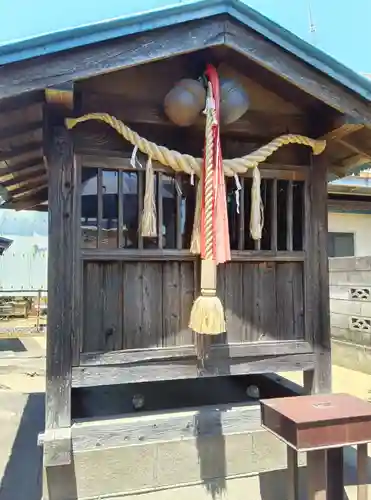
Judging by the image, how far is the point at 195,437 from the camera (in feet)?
10.4

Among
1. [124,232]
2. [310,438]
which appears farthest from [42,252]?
[310,438]

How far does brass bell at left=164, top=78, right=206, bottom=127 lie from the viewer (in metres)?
3.01

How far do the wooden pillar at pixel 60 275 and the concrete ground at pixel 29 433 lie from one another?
858 millimetres

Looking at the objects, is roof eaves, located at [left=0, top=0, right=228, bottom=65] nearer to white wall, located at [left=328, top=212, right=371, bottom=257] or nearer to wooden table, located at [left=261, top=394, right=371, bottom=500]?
wooden table, located at [left=261, top=394, right=371, bottom=500]

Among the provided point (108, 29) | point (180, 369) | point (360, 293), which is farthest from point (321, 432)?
point (360, 293)

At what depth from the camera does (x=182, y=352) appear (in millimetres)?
3219

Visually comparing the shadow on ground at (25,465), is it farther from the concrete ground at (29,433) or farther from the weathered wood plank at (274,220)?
the weathered wood plank at (274,220)

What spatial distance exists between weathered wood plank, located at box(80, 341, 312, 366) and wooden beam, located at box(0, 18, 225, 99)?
1.79 m

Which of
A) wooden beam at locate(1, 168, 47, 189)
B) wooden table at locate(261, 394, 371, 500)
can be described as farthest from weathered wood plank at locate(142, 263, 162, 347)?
wooden beam at locate(1, 168, 47, 189)

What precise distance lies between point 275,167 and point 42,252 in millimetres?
13533

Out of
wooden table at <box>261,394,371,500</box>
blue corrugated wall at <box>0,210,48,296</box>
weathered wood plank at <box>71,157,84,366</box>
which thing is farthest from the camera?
blue corrugated wall at <box>0,210,48,296</box>

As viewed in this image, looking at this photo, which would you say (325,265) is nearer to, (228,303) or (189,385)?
(228,303)

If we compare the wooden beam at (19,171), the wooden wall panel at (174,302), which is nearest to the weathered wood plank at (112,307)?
the wooden wall panel at (174,302)

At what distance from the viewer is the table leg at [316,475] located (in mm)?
2412
